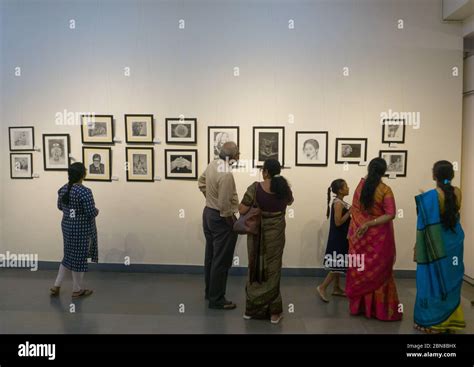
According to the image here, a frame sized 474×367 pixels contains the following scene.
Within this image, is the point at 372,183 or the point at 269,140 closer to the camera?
the point at 372,183

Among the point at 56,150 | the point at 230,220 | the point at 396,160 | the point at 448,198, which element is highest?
the point at 56,150

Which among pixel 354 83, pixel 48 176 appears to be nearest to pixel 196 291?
pixel 48 176

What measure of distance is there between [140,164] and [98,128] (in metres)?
0.77

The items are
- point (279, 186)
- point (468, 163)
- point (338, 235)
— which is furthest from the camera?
point (468, 163)

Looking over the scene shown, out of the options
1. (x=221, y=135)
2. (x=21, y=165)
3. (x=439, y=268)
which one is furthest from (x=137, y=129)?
(x=439, y=268)

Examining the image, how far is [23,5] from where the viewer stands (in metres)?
5.66

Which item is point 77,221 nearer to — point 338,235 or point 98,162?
point 98,162

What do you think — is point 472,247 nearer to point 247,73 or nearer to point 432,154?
point 432,154

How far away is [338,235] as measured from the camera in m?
4.61

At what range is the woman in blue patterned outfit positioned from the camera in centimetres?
451

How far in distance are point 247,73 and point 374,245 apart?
2832mm

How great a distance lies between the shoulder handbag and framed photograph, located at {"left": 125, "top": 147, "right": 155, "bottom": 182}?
85.2 inches

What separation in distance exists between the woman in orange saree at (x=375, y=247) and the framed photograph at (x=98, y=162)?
3399mm
